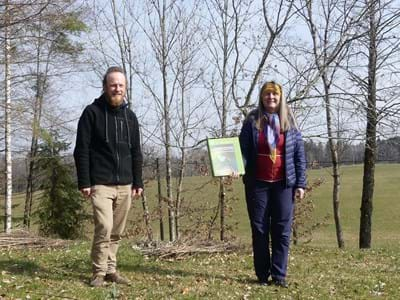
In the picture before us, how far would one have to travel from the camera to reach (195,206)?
53.0ft

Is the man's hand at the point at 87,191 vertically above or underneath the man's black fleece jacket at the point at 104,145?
underneath

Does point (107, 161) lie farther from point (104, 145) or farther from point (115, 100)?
point (115, 100)

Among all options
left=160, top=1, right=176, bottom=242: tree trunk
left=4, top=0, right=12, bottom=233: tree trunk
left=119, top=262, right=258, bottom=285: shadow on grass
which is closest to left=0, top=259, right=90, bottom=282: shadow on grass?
left=119, top=262, right=258, bottom=285: shadow on grass

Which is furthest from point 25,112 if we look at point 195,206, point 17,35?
point 195,206

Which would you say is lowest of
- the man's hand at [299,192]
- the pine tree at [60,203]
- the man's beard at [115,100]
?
the pine tree at [60,203]

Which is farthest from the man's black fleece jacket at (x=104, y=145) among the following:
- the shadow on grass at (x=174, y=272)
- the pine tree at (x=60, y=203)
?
the pine tree at (x=60, y=203)

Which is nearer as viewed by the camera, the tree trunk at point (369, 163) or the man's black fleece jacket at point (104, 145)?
the man's black fleece jacket at point (104, 145)

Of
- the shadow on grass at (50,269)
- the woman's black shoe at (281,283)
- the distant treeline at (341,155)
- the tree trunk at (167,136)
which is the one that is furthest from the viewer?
the distant treeline at (341,155)

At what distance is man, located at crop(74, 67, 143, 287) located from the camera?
486 cm

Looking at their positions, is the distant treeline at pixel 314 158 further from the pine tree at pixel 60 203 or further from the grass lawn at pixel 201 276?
the grass lawn at pixel 201 276

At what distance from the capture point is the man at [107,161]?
486cm

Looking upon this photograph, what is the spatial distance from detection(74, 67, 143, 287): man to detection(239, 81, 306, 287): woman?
115 centimetres

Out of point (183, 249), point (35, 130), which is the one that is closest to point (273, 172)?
point (183, 249)

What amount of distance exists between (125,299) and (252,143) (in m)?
1.90
